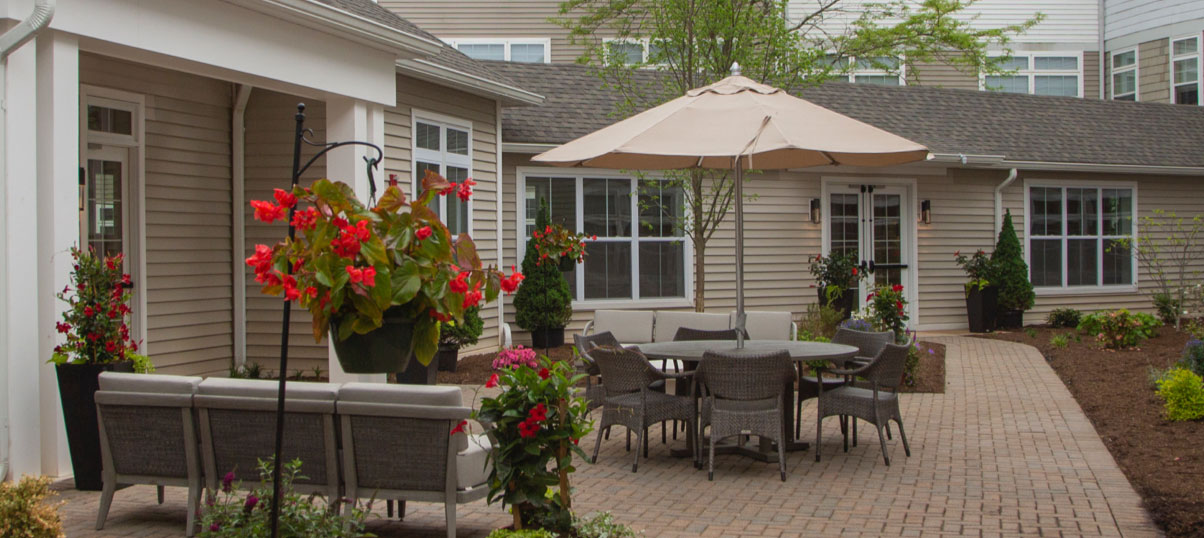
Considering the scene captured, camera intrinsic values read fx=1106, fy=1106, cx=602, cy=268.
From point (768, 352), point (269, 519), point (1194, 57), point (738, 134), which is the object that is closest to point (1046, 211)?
point (1194, 57)

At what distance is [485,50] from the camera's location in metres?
21.8

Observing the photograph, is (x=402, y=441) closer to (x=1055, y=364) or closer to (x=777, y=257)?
(x=1055, y=364)

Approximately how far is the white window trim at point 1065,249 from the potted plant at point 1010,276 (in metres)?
0.50

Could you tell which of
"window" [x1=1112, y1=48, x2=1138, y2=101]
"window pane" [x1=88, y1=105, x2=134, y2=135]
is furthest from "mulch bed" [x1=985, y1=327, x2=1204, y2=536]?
"window" [x1=1112, y1=48, x2=1138, y2=101]

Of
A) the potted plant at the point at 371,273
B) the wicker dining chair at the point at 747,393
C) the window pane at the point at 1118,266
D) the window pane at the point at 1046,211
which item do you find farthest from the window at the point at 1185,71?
the potted plant at the point at 371,273

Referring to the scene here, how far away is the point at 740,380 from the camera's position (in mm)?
7078

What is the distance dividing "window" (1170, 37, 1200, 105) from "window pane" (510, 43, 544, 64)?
13.1 metres

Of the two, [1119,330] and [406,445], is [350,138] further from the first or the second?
[1119,330]

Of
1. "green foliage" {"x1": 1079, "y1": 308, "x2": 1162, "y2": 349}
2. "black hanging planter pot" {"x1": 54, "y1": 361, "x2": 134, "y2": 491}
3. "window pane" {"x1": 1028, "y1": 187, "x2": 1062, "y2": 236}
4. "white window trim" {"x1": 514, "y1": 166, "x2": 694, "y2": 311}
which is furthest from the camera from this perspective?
"window pane" {"x1": 1028, "y1": 187, "x2": 1062, "y2": 236}

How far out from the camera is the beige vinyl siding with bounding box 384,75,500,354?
11.6 metres

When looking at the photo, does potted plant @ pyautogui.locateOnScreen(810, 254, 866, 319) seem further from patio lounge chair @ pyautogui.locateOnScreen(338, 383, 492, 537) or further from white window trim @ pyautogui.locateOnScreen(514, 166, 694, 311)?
patio lounge chair @ pyautogui.locateOnScreen(338, 383, 492, 537)

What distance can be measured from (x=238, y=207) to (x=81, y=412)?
4782 millimetres

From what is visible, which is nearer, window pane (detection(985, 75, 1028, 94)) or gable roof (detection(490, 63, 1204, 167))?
gable roof (detection(490, 63, 1204, 167))

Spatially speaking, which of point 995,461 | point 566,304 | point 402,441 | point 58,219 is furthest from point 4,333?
point 566,304
